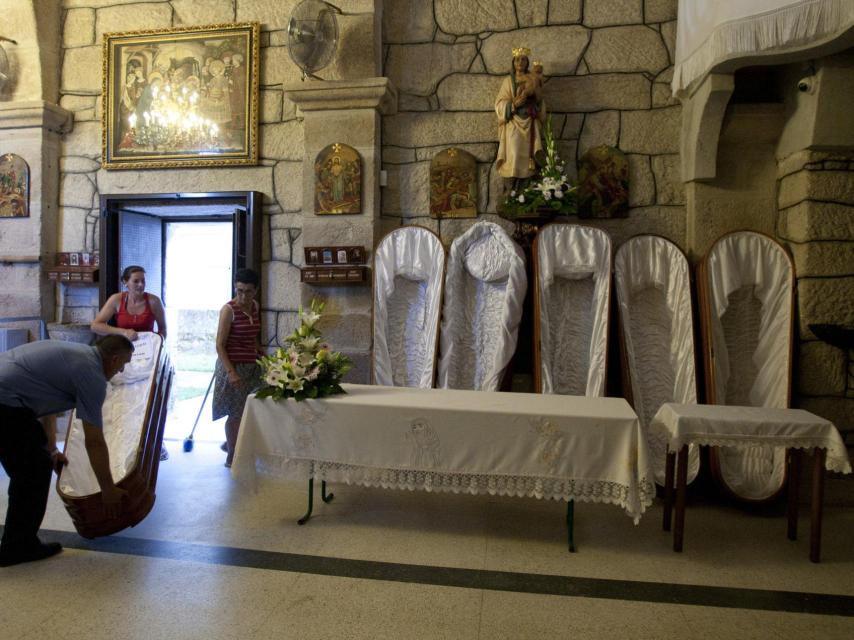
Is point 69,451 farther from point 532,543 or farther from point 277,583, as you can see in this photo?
point 532,543

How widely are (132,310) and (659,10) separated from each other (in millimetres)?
4315

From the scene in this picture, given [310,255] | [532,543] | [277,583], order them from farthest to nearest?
[310,255]
[532,543]
[277,583]

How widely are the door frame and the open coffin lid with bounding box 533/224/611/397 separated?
7.11 ft

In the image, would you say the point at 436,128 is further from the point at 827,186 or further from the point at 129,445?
the point at 129,445

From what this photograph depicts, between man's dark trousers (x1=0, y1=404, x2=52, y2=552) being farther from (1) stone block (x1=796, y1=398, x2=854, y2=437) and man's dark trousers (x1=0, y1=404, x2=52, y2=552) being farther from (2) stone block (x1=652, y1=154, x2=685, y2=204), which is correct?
(1) stone block (x1=796, y1=398, x2=854, y2=437)

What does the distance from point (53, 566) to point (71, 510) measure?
244 mm

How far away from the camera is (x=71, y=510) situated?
108 inches

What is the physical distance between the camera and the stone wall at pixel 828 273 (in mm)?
3725

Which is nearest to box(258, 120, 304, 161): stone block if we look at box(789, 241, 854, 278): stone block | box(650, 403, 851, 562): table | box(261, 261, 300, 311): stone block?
box(261, 261, 300, 311): stone block

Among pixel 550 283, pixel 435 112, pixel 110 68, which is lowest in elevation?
pixel 550 283

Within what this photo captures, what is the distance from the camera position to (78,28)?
511 cm

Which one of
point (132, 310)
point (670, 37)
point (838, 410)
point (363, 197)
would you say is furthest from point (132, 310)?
point (838, 410)

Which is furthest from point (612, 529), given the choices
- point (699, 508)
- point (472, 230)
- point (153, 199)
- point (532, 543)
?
point (153, 199)

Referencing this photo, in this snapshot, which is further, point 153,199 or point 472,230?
point 153,199
